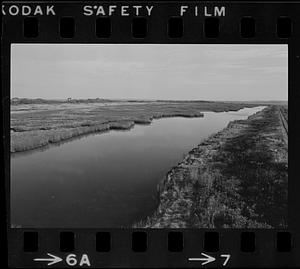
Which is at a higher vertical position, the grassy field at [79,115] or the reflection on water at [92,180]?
→ the grassy field at [79,115]

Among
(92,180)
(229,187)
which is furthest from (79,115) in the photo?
(229,187)

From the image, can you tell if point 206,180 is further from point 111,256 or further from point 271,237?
point 111,256

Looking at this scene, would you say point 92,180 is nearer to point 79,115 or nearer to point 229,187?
point 79,115

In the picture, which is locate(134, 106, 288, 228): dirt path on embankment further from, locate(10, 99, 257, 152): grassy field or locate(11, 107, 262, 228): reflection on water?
locate(10, 99, 257, 152): grassy field

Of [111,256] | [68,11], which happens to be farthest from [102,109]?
[111,256]

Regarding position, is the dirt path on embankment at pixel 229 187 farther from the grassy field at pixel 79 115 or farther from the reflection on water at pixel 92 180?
the grassy field at pixel 79 115
